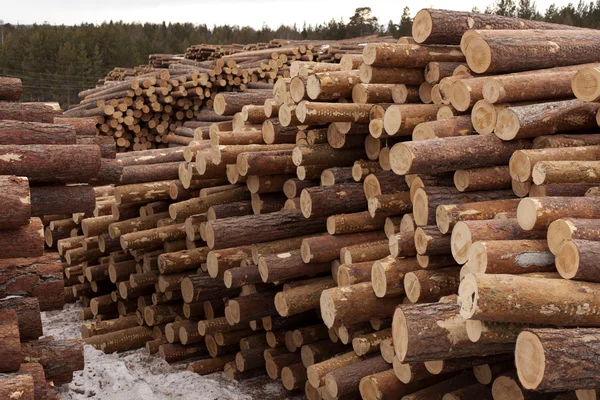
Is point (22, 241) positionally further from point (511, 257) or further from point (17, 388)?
point (511, 257)

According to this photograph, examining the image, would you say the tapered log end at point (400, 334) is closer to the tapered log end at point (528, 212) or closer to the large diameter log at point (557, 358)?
the large diameter log at point (557, 358)

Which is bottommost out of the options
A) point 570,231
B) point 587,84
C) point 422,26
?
point 570,231

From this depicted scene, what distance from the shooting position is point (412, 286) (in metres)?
4.85

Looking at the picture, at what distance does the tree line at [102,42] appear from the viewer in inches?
1367

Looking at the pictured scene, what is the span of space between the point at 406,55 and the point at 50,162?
3099 mm

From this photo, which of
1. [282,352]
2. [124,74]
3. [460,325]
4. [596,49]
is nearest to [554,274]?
[460,325]

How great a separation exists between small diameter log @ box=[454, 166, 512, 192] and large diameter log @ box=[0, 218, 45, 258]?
2.96m

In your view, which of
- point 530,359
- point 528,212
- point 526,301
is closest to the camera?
point 530,359

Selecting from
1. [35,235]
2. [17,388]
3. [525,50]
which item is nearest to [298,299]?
[35,235]

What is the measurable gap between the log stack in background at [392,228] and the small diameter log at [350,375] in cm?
1

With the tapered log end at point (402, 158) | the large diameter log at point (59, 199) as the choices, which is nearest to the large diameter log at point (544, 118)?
the tapered log end at point (402, 158)

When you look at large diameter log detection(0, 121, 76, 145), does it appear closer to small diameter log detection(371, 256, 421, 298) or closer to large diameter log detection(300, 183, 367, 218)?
large diameter log detection(300, 183, 367, 218)

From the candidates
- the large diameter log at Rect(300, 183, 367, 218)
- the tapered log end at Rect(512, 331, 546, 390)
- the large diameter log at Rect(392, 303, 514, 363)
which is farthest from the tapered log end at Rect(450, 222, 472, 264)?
the large diameter log at Rect(300, 183, 367, 218)

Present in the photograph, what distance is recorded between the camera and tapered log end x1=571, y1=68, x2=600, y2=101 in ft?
15.1
